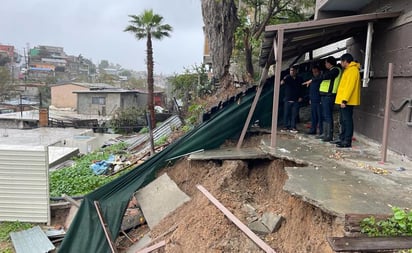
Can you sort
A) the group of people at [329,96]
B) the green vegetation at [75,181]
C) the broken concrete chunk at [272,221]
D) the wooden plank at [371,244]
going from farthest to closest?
the green vegetation at [75,181] < the group of people at [329,96] < the broken concrete chunk at [272,221] < the wooden plank at [371,244]

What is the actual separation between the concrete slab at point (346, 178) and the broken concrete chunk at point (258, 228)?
674 millimetres

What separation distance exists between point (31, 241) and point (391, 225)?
5923 millimetres

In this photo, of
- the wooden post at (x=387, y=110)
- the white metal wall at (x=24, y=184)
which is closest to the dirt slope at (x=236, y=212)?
the wooden post at (x=387, y=110)

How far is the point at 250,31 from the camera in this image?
1170cm

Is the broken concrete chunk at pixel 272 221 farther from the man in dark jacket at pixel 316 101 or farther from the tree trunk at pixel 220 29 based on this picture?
the tree trunk at pixel 220 29

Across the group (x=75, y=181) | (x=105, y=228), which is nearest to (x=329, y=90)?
(x=105, y=228)

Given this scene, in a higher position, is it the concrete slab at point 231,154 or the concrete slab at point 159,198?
the concrete slab at point 231,154

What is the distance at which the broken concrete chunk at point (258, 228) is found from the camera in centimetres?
393

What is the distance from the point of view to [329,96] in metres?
6.00

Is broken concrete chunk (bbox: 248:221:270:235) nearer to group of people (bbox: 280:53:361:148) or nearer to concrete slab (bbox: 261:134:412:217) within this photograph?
concrete slab (bbox: 261:134:412:217)

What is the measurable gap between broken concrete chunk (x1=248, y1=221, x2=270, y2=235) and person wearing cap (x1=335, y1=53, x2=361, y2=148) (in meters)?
2.45

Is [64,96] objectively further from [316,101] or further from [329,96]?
[329,96]

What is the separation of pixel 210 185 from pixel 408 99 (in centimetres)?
317

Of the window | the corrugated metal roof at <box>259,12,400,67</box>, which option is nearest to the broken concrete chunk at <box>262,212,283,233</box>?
the corrugated metal roof at <box>259,12,400,67</box>
